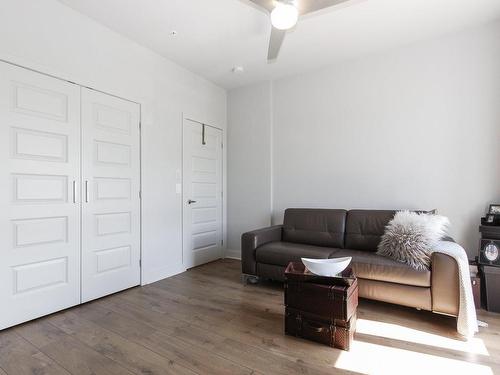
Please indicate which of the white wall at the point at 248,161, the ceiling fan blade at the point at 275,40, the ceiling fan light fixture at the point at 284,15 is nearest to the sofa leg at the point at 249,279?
the white wall at the point at 248,161

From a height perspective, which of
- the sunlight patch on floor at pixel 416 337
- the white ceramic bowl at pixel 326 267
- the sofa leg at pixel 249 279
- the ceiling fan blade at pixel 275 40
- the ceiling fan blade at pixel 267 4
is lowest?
the sunlight patch on floor at pixel 416 337

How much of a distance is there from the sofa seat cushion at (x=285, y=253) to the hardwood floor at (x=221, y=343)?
412mm

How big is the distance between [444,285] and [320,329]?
107 cm

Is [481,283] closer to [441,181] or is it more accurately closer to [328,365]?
[441,181]

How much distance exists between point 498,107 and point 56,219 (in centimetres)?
431

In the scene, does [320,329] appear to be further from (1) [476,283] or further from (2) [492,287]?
(2) [492,287]

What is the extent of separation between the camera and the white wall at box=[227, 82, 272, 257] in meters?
4.19

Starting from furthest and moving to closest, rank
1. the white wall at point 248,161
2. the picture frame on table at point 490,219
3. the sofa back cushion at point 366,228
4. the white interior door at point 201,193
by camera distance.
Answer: the white wall at point 248,161, the white interior door at point 201,193, the sofa back cushion at point 366,228, the picture frame on table at point 490,219

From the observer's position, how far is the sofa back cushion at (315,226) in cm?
327

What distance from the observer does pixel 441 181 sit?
305 cm

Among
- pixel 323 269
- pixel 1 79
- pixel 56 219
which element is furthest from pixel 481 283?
pixel 1 79

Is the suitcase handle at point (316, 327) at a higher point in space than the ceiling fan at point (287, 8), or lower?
lower

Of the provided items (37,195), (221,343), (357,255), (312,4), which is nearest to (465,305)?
(357,255)

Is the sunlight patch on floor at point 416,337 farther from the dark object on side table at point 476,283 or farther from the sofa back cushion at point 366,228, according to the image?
the sofa back cushion at point 366,228
